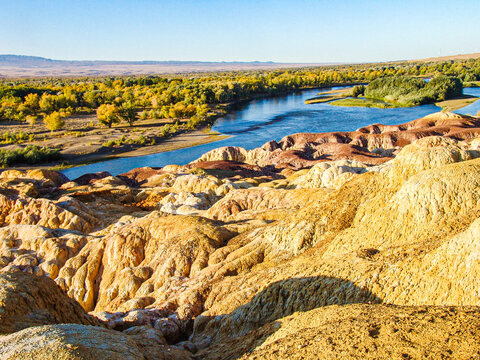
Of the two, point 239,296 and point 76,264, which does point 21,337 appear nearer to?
point 239,296

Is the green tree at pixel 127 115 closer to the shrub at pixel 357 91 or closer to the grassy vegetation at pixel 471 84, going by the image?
the shrub at pixel 357 91

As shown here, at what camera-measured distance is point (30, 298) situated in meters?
9.34

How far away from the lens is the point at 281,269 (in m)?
10.9

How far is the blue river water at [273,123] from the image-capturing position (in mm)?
66438

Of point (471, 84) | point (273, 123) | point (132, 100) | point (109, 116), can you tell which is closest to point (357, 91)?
point (471, 84)

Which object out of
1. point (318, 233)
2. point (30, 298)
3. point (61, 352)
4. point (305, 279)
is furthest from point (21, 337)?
point (318, 233)

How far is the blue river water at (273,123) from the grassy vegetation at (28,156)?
7.17m

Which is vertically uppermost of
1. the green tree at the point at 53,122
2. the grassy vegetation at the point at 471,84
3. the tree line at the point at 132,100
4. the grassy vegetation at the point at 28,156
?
the grassy vegetation at the point at 471,84

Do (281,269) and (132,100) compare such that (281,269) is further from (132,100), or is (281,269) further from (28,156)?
(132,100)

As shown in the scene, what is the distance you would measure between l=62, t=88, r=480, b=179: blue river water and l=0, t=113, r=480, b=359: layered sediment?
145ft

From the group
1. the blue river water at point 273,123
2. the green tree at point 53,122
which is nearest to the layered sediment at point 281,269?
the blue river water at point 273,123

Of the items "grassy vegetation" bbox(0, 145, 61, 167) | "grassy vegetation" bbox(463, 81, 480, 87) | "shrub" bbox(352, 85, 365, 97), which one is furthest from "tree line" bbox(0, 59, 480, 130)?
"shrub" bbox(352, 85, 365, 97)

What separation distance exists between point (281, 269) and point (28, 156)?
6601 centimetres

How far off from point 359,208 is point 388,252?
3.41 m
